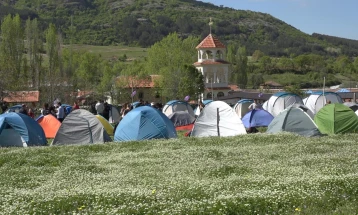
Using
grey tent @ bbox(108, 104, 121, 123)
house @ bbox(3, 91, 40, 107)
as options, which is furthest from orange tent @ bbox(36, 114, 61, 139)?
house @ bbox(3, 91, 40, 107)

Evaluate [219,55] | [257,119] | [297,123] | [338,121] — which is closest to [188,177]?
[297,123]

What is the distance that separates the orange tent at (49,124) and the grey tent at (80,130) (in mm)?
4764

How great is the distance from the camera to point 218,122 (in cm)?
2827

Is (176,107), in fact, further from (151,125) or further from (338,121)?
(338,121)

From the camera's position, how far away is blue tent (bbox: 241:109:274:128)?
34.7 m

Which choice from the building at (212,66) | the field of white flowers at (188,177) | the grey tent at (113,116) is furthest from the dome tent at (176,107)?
the building at (212,66)

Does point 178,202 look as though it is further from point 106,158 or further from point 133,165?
point 106,158

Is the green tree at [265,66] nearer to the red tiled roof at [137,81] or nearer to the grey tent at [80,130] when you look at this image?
the red tiled roof at [137,81]

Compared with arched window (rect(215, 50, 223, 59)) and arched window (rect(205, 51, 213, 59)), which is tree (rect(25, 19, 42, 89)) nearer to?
arched window (rect(205, 51, 213, 59))

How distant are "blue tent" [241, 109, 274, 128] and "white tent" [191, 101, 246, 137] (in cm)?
604

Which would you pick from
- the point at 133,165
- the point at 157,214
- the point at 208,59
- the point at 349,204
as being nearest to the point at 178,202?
the point at 157,214

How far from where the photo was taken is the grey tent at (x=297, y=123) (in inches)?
1056

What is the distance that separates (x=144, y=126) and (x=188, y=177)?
11.8 metres

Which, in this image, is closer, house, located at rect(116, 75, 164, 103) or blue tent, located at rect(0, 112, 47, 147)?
blue tent, located at rect(0, 112, 47, 147)
